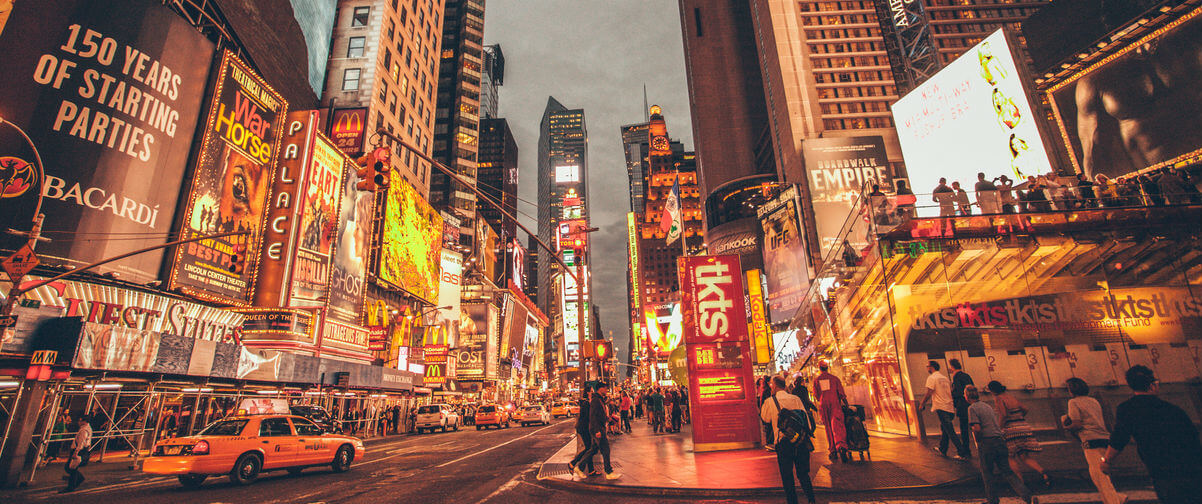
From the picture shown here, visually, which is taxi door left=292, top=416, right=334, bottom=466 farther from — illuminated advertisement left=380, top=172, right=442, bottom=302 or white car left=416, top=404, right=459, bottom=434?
illuminated advertisement left=380, top=172, right=442, bottom=302

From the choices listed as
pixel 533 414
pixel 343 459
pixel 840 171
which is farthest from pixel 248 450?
pixel 840 171

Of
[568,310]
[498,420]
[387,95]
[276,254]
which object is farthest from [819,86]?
[568,310]

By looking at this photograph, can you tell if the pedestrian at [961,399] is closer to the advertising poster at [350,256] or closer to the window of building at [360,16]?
the advertising poster at [350,256]

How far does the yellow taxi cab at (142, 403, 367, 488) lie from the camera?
10.4 metres

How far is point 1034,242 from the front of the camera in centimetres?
1313

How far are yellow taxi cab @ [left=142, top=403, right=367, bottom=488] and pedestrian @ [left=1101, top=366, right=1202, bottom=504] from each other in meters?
14.6

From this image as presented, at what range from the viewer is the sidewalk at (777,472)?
27.6 ft

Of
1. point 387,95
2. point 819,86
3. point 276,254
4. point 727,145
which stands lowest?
point 276,254

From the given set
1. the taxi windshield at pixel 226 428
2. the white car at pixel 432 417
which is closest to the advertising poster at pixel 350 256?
the white car at pixel 432 417

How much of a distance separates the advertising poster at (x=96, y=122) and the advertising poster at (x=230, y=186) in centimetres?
98

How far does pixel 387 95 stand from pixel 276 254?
78.5 feet

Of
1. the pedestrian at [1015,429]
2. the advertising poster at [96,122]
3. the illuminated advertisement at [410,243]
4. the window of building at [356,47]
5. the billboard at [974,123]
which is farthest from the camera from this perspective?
the window of building at [356,47]

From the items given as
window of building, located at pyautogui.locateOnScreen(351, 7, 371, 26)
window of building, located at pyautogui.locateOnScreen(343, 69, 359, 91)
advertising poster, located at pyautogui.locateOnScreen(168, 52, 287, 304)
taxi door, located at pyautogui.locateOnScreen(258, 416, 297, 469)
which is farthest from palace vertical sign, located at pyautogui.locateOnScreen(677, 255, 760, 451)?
window of building, located at pyautogui.locateOnScreen(351, 7, 371, 26)

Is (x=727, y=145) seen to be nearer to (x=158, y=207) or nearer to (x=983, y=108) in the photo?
(x=983, y=108)
